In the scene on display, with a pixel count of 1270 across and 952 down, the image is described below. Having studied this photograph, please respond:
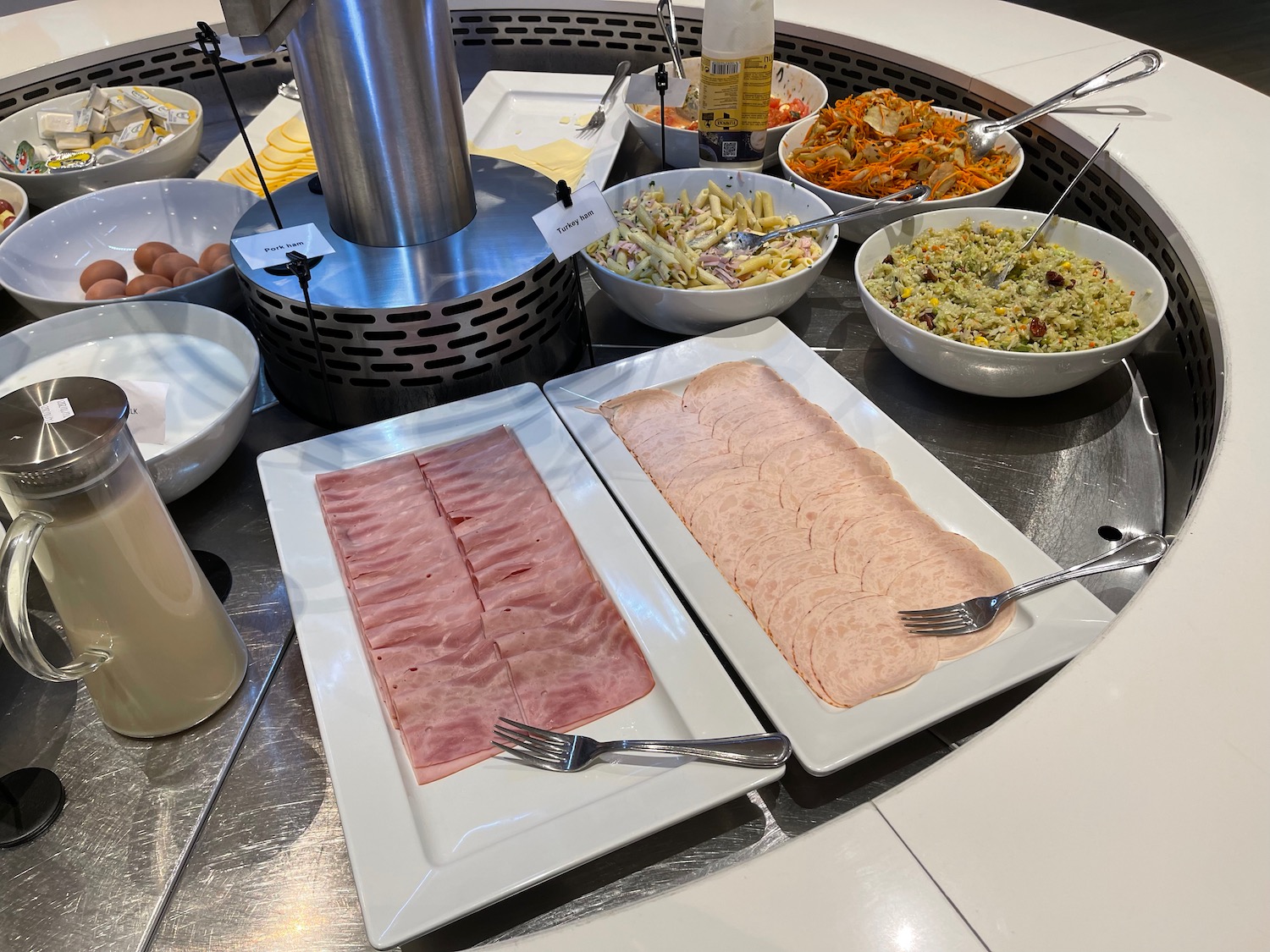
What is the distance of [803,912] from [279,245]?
102 centimetres

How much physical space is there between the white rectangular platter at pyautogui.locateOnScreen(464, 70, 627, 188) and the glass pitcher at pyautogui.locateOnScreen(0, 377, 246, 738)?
127 centimetres

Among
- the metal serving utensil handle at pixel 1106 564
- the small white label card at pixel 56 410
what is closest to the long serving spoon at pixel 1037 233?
the metal serving utensil handle at pixel 1106 564

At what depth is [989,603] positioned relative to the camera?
90cm

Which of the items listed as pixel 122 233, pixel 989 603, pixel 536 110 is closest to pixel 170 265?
pixel 122 233

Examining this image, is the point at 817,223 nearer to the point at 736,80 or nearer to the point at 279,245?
the point at 736,80

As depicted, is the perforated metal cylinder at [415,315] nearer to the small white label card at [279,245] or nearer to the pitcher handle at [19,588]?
the small white label card at [279,245]

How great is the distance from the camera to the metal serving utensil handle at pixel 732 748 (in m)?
0.77

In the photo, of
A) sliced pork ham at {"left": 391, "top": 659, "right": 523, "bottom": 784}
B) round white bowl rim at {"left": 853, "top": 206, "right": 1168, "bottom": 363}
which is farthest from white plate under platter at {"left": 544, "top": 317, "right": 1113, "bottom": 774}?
sliced pork ham at {"left": 391, "top": 659, "right": 523, "bottom": 784}

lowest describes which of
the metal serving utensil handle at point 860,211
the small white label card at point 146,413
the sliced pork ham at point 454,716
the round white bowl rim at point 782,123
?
the sliced pork ham at point 454,716

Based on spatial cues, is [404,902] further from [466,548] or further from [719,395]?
[719,395]

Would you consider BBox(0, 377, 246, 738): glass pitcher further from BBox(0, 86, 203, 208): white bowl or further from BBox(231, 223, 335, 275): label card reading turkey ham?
BBox(0, 86, 203, 208): white bowl

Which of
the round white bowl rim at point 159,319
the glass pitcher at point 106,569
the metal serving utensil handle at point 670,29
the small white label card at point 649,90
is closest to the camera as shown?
the glass pitcher at point 106,569

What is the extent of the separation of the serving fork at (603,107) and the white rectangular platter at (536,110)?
15 millimetres

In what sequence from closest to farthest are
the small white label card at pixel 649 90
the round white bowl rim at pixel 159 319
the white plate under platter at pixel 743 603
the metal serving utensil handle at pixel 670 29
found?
1. the white plate under platter at pixel 743 603
2. the round white bowl rim at pixel 159 319
3. the small white label card at pixel 649 90
4. the metal serving utensil handle at pixel 670 29
